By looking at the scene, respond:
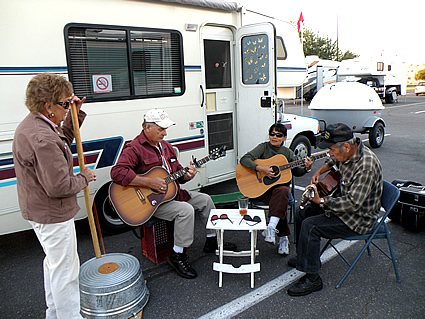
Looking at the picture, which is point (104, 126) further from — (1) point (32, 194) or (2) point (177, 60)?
(1) point (32, 194)

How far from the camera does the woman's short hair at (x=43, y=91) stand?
2291 millimetres

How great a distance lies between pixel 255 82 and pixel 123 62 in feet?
6.20

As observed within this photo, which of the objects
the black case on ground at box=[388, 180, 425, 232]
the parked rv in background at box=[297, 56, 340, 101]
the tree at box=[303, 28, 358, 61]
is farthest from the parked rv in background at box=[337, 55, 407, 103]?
the black case on ground at box=[388, 180, 425, 232]

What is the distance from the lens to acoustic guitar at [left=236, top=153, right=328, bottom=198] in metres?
3.93

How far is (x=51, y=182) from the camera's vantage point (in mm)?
2219

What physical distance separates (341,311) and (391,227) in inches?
72.5

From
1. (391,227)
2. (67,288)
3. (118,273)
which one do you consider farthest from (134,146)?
(391,227)

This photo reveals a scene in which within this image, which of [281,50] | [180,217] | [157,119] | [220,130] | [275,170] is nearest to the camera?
[180,217]

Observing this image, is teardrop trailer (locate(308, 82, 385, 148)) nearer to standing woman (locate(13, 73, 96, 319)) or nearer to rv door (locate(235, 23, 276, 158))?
rv door (locate(235, 23, 276, 158))

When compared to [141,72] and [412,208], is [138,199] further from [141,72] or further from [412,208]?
[412,208]

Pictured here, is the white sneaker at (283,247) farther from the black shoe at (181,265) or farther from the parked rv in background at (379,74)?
the parked rv in background at (379,74)

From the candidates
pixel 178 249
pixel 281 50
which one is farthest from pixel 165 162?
pixel 281 50

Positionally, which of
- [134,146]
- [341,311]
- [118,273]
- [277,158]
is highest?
[134,146]

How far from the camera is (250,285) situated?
10.6 ft
